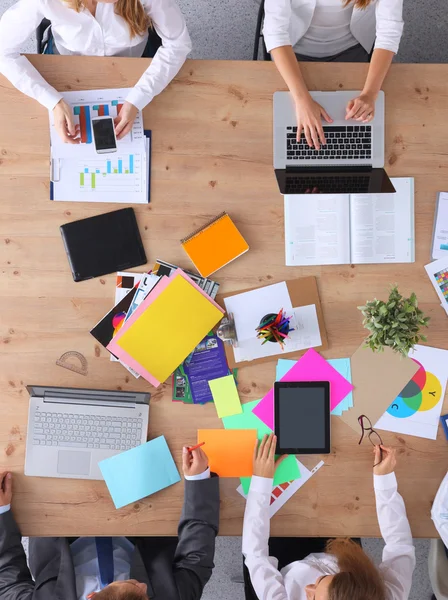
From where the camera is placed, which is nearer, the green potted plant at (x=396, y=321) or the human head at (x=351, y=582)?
the human head at (x=351, y=582)

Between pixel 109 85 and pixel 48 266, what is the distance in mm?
559

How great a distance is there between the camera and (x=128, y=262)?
1527mm

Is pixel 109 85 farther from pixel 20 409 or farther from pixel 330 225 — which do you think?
pixel 20 409

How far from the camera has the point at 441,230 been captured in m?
1.54

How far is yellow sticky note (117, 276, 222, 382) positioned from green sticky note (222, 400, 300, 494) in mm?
229

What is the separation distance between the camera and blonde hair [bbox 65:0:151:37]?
55.6 inches

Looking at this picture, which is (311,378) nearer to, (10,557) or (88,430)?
(88,430)

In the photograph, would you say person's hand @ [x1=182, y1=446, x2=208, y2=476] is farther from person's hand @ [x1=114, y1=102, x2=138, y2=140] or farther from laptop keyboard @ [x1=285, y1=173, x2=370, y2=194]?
person's hand @ [x1=114, y1=102, x2=138, y2=140]

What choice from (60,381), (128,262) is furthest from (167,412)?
(128,262)

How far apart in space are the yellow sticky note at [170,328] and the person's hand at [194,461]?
0.72 ft

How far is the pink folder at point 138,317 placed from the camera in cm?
149

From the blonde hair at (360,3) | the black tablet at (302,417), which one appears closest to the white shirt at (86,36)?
the blonde hair at (360,3)

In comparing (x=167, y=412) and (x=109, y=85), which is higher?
(x=109, y=85)

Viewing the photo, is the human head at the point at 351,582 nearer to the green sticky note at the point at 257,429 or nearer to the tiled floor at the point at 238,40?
the green sticky note at the point at 257,429
